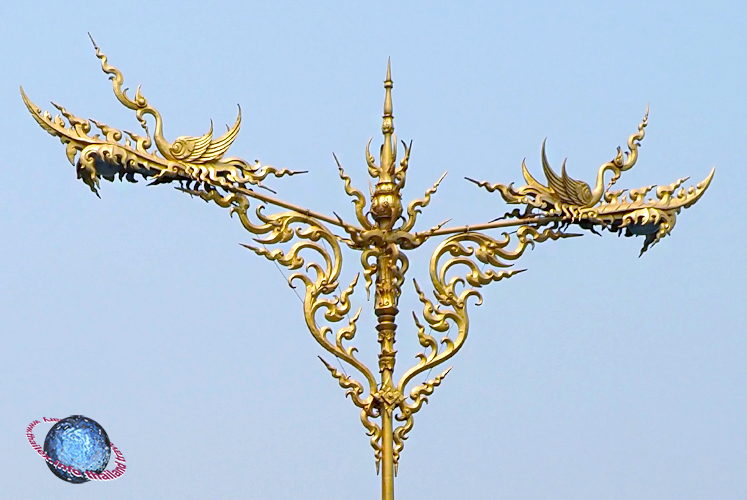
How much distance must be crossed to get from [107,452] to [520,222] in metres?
2.44

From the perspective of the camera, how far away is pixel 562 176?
15383 millimetres

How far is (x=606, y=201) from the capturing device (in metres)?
15.5

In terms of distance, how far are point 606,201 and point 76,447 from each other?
120 inches

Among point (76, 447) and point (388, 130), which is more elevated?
point (388, 130)

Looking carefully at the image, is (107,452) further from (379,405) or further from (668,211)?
(668,211)

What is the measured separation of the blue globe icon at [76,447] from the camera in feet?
48.6
